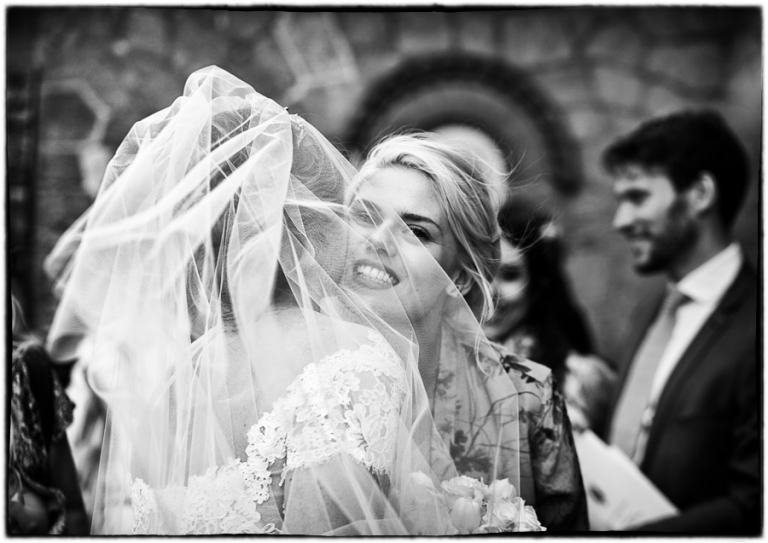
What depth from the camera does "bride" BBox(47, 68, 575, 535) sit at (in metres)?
1.59

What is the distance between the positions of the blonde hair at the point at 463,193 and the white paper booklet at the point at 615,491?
3.33 ft

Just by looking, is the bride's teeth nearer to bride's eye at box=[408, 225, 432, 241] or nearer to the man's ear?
bride's eye at box=[408, 225, 432, 241]

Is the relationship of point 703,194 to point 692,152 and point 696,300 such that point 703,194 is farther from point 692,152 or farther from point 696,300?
point 696,300

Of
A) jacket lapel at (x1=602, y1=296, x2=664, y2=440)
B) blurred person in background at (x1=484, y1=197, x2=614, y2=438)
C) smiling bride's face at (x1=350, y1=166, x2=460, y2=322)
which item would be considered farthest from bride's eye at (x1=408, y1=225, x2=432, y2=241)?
jacket lapel at (x1=602, y1=296, x2=664, y2=440)

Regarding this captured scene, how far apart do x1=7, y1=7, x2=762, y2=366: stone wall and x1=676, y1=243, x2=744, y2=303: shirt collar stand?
0.07 metres

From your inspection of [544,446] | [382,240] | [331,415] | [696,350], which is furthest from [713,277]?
[331,415]

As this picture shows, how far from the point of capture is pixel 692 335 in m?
2.93

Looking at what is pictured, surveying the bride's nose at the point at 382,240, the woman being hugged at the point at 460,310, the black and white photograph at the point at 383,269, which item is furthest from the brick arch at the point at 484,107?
the bride's nose at the point at 382,240

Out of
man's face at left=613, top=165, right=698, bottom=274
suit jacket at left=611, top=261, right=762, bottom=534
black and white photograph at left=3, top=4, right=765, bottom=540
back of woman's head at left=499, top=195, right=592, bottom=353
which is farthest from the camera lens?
back of woman's head at left=499, top=195, right=592, bottom=353

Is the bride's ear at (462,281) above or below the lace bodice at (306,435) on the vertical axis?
above

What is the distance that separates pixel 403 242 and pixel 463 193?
255 millimetres

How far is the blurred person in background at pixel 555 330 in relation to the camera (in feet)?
9.88

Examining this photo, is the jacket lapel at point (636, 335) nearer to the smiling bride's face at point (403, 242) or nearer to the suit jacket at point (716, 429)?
the suit jacket at point (716, 429)

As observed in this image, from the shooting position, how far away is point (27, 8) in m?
2.58
